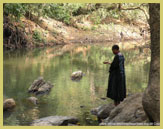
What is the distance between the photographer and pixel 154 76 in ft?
23.0

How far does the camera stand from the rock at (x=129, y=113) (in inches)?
303

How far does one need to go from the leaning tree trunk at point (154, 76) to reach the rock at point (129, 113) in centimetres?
50

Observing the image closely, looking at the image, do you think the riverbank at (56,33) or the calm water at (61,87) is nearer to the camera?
the calm water at (61,87)

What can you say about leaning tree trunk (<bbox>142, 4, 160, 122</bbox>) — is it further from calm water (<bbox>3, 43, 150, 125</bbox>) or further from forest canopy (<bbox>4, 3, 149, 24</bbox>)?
forest canopy (<bbox>4, 3, 149, 24</bbox>)

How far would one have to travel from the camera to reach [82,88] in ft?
44.9

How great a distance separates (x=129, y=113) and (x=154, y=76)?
141 cm

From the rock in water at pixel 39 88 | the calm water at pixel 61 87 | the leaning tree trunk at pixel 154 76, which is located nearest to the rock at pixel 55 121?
the calm water at pixel 61 87

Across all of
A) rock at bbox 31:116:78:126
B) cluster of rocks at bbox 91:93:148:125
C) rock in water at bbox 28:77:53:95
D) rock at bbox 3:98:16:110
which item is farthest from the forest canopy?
rock at bbox 31:116:78:126

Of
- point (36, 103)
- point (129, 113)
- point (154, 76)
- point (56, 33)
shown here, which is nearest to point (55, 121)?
point (129, 113)

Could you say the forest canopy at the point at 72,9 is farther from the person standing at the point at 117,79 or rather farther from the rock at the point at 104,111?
the rock at the point at 104,111

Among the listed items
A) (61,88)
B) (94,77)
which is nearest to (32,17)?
(94,77)

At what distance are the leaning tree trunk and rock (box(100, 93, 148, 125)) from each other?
1.65 ft

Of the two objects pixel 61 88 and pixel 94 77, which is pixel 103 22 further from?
pixel 61 88

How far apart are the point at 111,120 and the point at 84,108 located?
7.15ft
